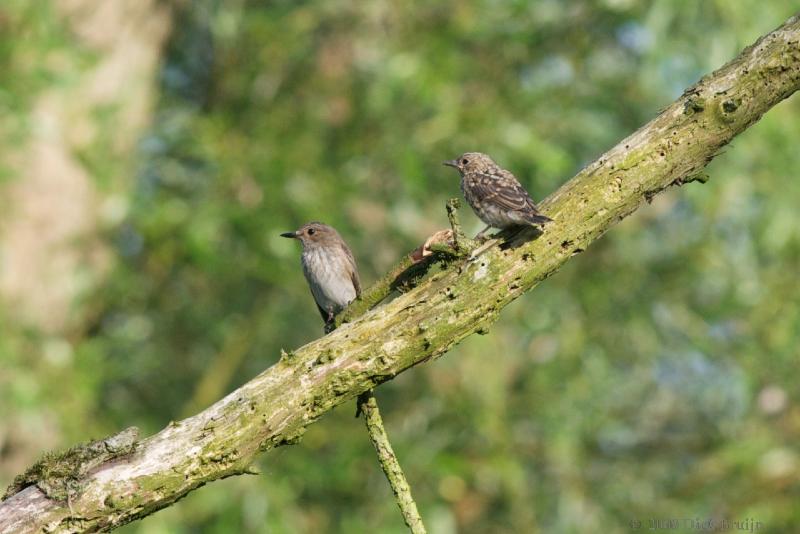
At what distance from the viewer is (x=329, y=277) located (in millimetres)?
7270

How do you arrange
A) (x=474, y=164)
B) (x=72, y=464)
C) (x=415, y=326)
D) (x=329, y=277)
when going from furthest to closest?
(x=329, y=277) < (x=474, y=164) < (x=415, y=326) < (x=72, y=464)

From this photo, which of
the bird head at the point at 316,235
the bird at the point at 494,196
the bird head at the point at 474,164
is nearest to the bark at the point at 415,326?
the bird at the point at 494,196

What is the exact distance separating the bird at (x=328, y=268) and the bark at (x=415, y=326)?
365 centimetres

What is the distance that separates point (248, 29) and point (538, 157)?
2964 millimetres

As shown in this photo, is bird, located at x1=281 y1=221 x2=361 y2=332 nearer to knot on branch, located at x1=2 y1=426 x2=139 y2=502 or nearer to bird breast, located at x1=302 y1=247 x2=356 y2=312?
bird breast, located at x1=302 y1=247 x2=356 y2=312

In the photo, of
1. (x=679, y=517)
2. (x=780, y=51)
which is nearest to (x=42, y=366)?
(x=679, y=517)

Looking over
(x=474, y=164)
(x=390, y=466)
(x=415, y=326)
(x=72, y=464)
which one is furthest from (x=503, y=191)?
(x=72, y=464)

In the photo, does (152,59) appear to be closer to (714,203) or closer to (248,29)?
(248,29)

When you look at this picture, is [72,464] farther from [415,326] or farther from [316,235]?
[316,235]

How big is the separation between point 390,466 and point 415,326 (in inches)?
17.1

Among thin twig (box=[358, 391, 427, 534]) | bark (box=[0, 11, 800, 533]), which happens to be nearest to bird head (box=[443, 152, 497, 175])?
bark (box=[0, 11, 800, 533])

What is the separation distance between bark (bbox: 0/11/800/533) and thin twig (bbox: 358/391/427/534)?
0.56 ft

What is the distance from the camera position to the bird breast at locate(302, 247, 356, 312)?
7.24 metres

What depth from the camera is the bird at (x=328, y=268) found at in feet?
23.8
